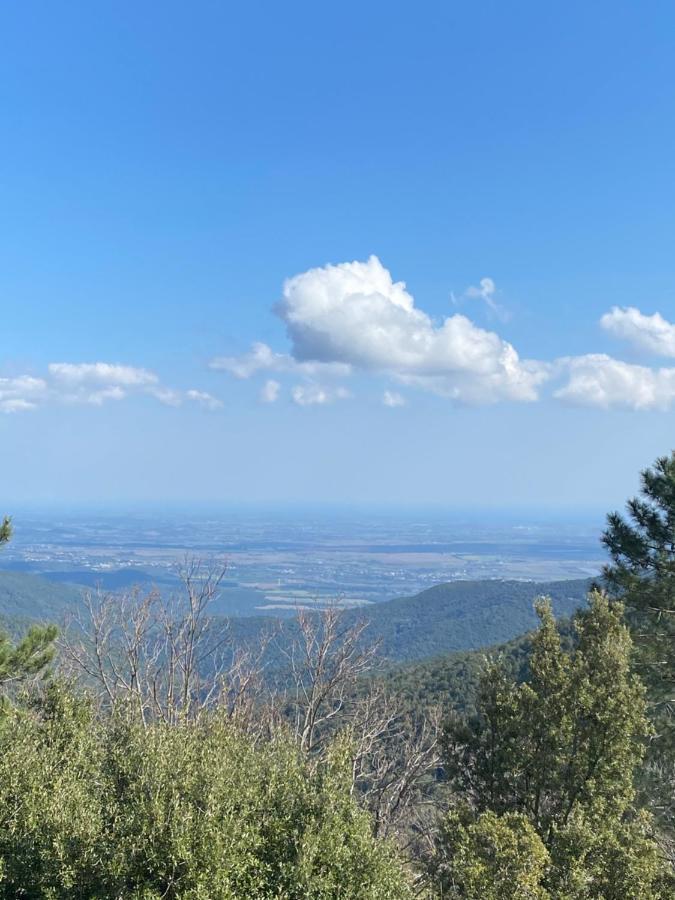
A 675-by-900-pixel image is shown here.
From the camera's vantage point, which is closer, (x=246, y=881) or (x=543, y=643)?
(x=246, y=881)

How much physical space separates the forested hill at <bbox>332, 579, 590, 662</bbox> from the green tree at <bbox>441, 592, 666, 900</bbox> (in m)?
99.4

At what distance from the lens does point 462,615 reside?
135m

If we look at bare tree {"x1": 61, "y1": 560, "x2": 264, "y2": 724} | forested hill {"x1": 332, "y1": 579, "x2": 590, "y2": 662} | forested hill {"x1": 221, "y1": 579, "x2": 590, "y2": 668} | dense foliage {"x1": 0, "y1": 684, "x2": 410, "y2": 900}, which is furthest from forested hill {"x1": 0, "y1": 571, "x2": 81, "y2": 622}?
dense foliage {"x1": 0, "y1": 684, "x2": 410, "y2": 900}

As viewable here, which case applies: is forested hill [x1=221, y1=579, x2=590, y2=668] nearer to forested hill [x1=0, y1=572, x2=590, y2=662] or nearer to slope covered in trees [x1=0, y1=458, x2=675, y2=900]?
forested hill [x1=0, y1=572, x2=590, y2=662]

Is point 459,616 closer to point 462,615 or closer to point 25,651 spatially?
point 462,615

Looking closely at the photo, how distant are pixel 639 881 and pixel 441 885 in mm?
3121

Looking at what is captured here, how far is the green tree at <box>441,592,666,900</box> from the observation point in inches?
358

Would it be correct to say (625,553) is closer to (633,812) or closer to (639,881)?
(633,812)

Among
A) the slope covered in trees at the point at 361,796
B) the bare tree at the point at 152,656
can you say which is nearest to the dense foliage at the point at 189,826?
the slope covered in trees at the point at 361,796

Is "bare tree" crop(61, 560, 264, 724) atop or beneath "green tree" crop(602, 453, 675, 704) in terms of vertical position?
beneath

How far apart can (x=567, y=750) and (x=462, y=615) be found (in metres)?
130

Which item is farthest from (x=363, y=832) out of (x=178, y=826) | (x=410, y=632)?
(x=410, y=632)

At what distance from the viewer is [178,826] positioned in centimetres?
871

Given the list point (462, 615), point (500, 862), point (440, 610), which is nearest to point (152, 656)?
point (500, 862)
